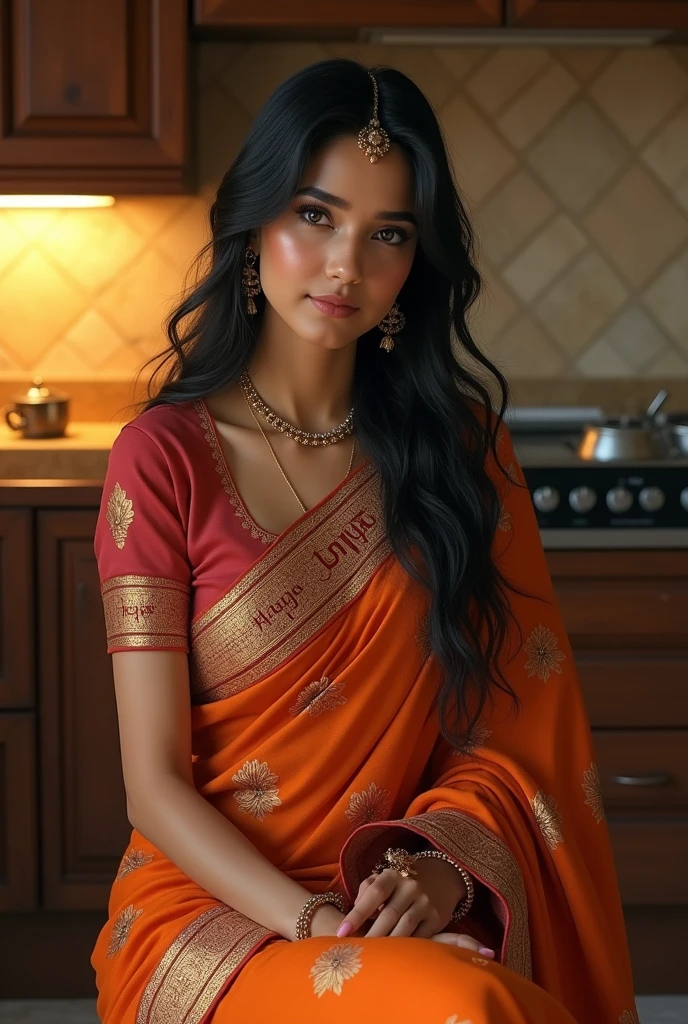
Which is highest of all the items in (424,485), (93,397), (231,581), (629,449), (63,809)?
(93,397)

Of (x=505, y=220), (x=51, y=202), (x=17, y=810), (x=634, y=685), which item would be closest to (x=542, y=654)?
(x=634, y=685)

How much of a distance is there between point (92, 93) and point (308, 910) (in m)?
1.81

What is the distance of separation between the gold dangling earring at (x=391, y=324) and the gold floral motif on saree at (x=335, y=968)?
75 centimetres

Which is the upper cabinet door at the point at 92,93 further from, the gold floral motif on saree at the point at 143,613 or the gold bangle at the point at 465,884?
the gold bangle at the point at 465,884

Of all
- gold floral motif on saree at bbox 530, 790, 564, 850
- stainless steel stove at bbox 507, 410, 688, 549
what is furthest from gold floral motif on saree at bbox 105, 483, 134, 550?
stainless steel stove at bbox 507, 410, 688, 549

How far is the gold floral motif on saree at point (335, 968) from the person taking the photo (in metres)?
1.08

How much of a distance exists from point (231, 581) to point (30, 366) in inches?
67.7

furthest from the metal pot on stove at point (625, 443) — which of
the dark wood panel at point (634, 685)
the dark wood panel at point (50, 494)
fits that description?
the dark wood panel at point (50, 494)

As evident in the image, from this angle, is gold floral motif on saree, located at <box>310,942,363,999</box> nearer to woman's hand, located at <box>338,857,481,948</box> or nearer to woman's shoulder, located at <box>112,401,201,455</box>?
woman's hand, located at <box>338,857,481,948</box>

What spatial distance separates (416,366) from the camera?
63.2 inches

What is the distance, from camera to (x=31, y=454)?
2406 mm

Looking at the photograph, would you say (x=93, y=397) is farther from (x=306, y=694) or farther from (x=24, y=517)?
(x=306, y=694)

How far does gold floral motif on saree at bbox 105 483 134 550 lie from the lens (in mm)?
1377

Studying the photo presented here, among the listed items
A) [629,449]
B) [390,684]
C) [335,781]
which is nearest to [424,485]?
[390,684]
